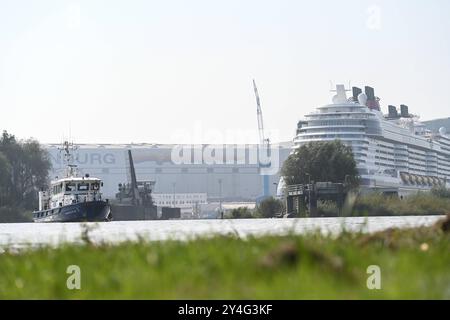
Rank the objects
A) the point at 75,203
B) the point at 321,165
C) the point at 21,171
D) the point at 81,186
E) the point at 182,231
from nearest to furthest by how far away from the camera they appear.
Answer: the point at 182,231 → the point at 75,203 → the point at 81,186 → the point at 321,165 → the point at 21,171

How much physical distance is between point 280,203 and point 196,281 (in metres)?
141

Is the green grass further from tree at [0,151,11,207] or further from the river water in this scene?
tree at [0,151,11,207]

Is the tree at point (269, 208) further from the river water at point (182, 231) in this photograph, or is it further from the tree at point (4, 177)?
the river water at point (182, 231)

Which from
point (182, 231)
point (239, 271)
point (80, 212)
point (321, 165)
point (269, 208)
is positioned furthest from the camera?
point (321, 165)

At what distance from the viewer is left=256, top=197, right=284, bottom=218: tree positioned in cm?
14671

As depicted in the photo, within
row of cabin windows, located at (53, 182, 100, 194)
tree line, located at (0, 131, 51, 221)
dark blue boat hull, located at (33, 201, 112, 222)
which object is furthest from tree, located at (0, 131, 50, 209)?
dark blue boat hull, located at (33, 201, 112, 222)

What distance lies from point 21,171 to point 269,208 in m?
40.3

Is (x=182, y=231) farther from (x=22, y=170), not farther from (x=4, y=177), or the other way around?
(x=22, y=170)

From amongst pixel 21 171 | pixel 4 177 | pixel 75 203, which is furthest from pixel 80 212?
pixel 21 171

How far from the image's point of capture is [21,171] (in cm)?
17338

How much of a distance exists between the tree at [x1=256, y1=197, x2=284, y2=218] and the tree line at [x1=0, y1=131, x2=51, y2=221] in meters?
30.3

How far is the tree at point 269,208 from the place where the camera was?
147m

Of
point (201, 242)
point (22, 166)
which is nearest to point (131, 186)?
point (22, 166)

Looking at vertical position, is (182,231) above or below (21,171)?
below
